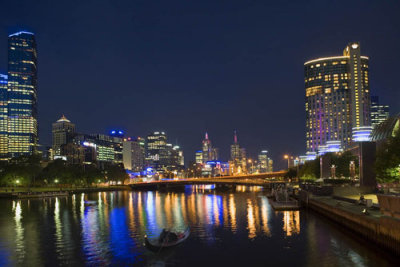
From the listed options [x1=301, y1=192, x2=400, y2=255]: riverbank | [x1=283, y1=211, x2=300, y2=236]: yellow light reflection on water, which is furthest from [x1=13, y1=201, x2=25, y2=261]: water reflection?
[x1=301, y1=192, x2=400, y2=255]: riverbank

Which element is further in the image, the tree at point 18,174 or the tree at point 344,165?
the tree at point 18,174

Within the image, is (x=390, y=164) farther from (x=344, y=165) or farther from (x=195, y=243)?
(x=344, y=165)

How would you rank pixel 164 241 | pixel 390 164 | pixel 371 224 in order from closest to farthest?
pixel 371 224, pixel 164 241, pixel 390 164

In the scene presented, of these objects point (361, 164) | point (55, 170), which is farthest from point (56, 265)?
point (55, 170)

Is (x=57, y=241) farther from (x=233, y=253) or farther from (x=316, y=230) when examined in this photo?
(x=316, y=230)

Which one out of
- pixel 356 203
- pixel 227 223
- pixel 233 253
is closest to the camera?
pixel 233 253

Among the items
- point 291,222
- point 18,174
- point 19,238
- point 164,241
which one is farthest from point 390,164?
point 18,174

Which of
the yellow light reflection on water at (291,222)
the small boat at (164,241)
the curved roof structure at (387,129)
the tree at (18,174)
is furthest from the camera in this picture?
the tree at (18,174)

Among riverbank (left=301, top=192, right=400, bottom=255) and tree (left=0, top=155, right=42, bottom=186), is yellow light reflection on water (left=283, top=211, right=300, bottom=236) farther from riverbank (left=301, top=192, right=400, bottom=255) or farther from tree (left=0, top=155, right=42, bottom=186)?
tree (left=0, top=155, right=42, bottom=186)

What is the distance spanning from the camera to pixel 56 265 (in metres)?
35.9

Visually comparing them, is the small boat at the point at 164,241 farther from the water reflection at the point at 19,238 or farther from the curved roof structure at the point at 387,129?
the curved roof structure at the point at 387,129

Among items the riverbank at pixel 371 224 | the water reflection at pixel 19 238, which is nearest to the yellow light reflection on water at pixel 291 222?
the riverbank at pixel 371 224

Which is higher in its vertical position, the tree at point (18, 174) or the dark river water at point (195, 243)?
the tree at point (18, 174)

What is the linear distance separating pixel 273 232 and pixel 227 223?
1112 cm
